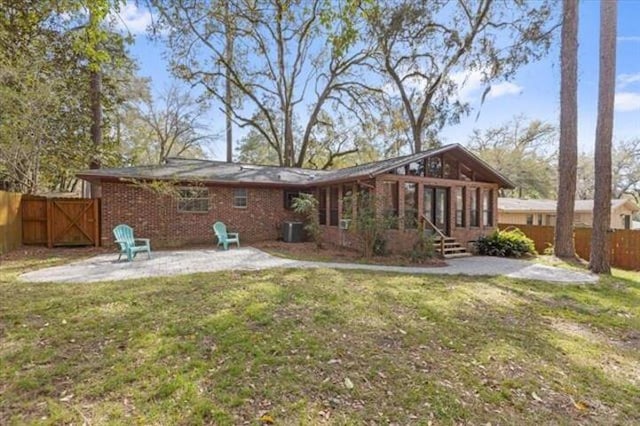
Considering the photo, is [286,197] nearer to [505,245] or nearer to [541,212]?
[505,245]

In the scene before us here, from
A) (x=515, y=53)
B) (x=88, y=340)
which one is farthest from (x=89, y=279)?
(x=515, y=53)

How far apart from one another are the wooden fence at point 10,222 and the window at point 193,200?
182 inches

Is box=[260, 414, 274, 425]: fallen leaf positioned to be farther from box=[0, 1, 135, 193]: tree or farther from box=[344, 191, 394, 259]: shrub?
box=[0, 1, 135, 193]: tree

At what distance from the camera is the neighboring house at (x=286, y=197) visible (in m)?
11.4

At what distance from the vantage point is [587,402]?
10.3 ft

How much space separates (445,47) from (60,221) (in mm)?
16855

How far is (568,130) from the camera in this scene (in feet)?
37.5

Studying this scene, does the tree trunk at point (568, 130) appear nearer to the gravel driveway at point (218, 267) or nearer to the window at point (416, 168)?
the gravel driveway at point (218, 267)

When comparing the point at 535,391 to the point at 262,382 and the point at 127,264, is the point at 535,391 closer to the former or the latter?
the point at 262,382

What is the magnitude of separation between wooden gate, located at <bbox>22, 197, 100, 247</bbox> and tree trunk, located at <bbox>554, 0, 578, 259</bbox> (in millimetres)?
15611

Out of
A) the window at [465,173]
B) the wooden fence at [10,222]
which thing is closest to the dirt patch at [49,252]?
the wooden fence at [10,222]

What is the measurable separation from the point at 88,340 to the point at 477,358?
4.36m

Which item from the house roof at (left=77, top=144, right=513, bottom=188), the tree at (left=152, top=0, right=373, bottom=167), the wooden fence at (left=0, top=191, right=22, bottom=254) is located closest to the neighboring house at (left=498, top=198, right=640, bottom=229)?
the house roof at (left=77, top=144, right=513, bottom=188)

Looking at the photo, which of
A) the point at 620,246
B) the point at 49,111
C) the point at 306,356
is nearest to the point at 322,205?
the point at 306,356
